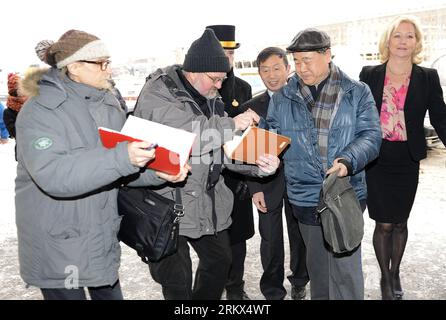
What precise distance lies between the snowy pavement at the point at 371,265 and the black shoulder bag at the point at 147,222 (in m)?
1.30

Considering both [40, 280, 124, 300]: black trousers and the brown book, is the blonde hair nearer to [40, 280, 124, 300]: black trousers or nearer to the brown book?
the brown book

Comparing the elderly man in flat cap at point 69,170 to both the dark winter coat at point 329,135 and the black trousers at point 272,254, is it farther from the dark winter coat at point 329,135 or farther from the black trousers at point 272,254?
the black trousers at point 272,254

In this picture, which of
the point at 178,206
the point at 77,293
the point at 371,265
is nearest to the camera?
the point at 77,293

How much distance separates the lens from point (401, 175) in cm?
305

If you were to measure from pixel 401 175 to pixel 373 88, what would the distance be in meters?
0.68

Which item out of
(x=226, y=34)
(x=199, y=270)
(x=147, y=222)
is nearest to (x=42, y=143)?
(x=147, y=222)

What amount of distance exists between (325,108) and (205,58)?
77 cm

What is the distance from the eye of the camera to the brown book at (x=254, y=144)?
220 cm

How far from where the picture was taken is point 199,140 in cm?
214

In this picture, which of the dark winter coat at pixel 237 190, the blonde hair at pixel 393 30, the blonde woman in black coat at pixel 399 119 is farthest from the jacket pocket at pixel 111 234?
the blonde hair at pixel 393 30

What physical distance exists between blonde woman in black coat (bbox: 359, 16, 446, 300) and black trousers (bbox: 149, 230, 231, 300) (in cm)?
131

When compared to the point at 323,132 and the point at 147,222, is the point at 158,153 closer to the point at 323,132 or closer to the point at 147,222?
the point at 147,222

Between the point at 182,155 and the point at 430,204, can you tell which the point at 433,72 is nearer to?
the point at 182,155

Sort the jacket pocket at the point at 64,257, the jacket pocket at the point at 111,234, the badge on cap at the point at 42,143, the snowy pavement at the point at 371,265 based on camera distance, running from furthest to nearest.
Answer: the snowy pavement at the point at 371,265, the jacket pocket at the point at 111,234, the jacket pocket at the point at 64,257, the badge on cap at the point at 42,143
